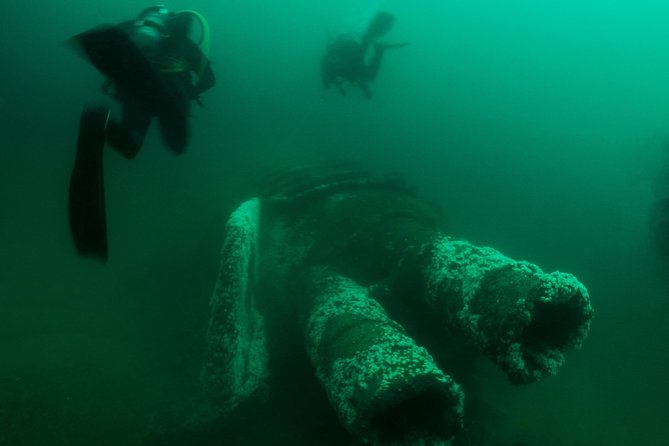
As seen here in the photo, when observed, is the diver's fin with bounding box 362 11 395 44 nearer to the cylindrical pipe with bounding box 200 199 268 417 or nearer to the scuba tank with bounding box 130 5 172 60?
the scuba tank with bounding box 130 5 172 60

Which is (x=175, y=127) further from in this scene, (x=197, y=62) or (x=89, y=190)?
(x=89, y=190)

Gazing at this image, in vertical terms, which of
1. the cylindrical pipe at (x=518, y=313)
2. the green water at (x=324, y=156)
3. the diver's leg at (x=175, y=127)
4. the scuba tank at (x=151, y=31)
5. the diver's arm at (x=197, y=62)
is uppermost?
the scuba tank at (x=151, y=31)

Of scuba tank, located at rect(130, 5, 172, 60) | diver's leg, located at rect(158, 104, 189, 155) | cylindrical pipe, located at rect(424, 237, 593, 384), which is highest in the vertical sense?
scuba tank, located at rect(130, 5, 172, 60)

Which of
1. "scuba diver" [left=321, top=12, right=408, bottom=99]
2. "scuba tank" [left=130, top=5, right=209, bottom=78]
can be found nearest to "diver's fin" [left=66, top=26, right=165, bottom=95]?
"scuba tank" [left=130, top=5, right=209, bottom=78]

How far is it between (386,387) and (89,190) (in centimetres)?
225

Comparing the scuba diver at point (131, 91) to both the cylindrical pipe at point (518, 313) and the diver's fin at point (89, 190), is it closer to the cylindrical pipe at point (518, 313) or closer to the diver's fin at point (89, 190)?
the diver's fin at point (89, 190)

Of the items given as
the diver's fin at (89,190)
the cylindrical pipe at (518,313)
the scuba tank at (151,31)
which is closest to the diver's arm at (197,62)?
the scuba tank at (151,31)

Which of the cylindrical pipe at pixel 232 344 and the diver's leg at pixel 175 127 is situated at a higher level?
the diver's leg at pixel 175 127

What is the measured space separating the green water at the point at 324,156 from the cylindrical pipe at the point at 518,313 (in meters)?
1.22

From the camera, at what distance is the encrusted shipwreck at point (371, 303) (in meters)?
1.88

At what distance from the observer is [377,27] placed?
7.83m

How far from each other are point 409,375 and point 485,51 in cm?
1645

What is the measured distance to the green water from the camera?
124 inches

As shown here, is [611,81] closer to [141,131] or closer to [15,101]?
[141,131]
